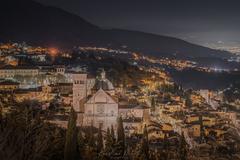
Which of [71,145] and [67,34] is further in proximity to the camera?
[67,34]

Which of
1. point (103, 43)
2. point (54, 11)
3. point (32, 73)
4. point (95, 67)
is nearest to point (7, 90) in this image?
point (32, 73)

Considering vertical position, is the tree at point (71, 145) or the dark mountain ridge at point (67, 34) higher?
the dark mountain ridge at point (67, 34)

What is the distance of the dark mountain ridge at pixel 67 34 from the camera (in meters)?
132

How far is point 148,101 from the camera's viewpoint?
4412 centimetres

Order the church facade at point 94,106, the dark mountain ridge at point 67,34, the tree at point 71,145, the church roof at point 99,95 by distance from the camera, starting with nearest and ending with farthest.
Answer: the tree at point 71,145 < the church facade at point 94,106 < the church roof at point 99,95 < the dark mountain ridge at point 67,34

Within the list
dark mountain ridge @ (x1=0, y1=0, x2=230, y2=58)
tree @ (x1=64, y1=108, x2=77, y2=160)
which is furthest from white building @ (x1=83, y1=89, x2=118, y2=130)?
dark mountain ridge @ (x1=0, y1=0, x2=230, y2=58)

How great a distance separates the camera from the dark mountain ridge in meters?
132

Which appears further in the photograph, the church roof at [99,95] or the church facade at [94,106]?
the church roof at [99,95]

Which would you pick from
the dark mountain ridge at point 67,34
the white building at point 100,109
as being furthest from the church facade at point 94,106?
the dark mountain ridge at point 67,34

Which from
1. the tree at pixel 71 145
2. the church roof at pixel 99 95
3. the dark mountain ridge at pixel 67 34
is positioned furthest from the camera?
the dark mountain ridge at pixel 67 34

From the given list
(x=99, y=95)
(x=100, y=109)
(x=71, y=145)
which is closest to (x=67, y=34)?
(x=99, y=95)

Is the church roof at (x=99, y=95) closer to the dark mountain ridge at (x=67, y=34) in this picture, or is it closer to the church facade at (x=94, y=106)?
the church facade at (x=94, y=106)

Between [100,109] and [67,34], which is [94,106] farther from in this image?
[67,34]

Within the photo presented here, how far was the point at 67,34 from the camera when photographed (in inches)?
6019
